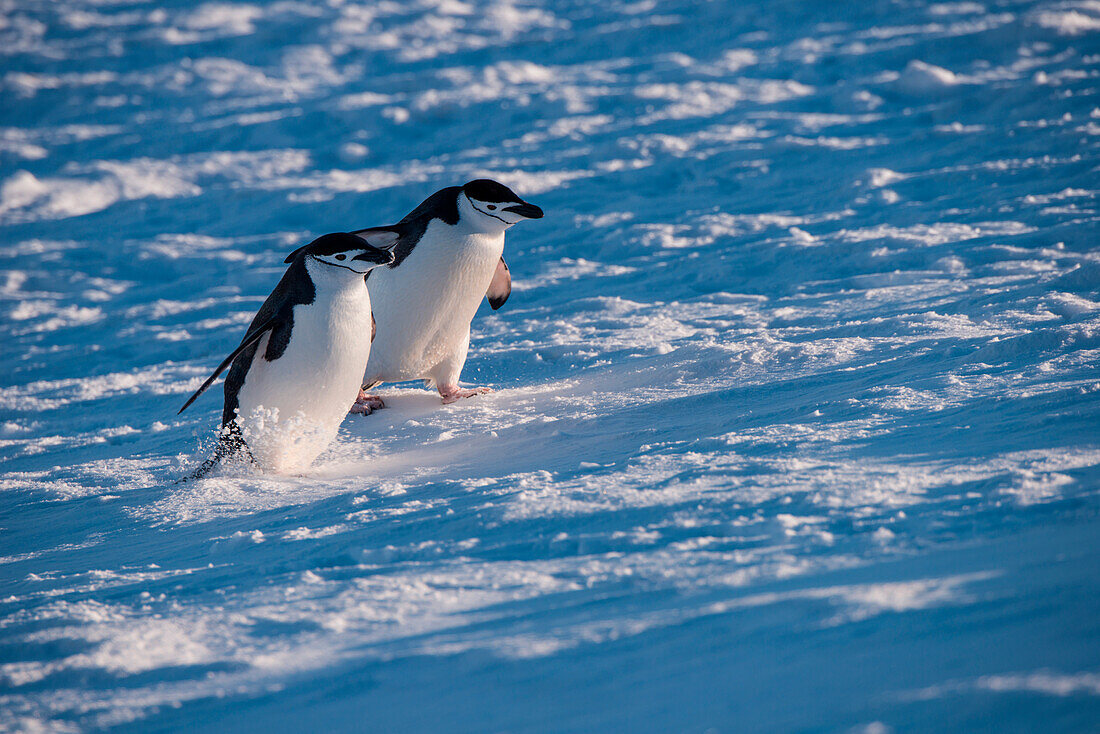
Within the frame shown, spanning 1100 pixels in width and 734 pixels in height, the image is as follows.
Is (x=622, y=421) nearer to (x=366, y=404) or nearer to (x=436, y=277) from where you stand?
(x=436, y=277)

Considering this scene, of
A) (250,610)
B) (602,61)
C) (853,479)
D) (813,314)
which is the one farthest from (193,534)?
(602,61)

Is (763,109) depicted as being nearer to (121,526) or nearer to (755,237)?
(755,237)

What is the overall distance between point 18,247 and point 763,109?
5.88 metres

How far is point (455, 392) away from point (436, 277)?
490mm

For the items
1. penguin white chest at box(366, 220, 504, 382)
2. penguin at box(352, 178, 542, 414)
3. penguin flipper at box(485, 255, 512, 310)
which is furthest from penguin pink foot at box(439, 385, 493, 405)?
penguin flipper at box(485, 255, 512, 310)

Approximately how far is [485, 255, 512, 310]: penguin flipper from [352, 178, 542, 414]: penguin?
34 centimetres

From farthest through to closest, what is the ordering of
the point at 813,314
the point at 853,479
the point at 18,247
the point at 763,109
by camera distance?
the point at 763,109 < the point at 18,247 < the point at 813,314 < the point at 853,479

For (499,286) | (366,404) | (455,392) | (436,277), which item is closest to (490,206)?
(436,277)

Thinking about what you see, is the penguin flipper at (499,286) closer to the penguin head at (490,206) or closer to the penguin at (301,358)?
the penguin head at (490,206)

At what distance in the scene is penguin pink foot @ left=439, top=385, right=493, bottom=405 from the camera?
377 centimetres

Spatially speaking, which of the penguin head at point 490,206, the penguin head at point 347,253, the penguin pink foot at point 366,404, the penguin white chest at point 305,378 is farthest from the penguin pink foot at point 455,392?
the penguin head at point 347,253

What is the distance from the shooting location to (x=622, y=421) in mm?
3062

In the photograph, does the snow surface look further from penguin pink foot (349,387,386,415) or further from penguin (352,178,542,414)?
penguin (352,178,542,414)

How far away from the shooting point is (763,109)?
796 cm
